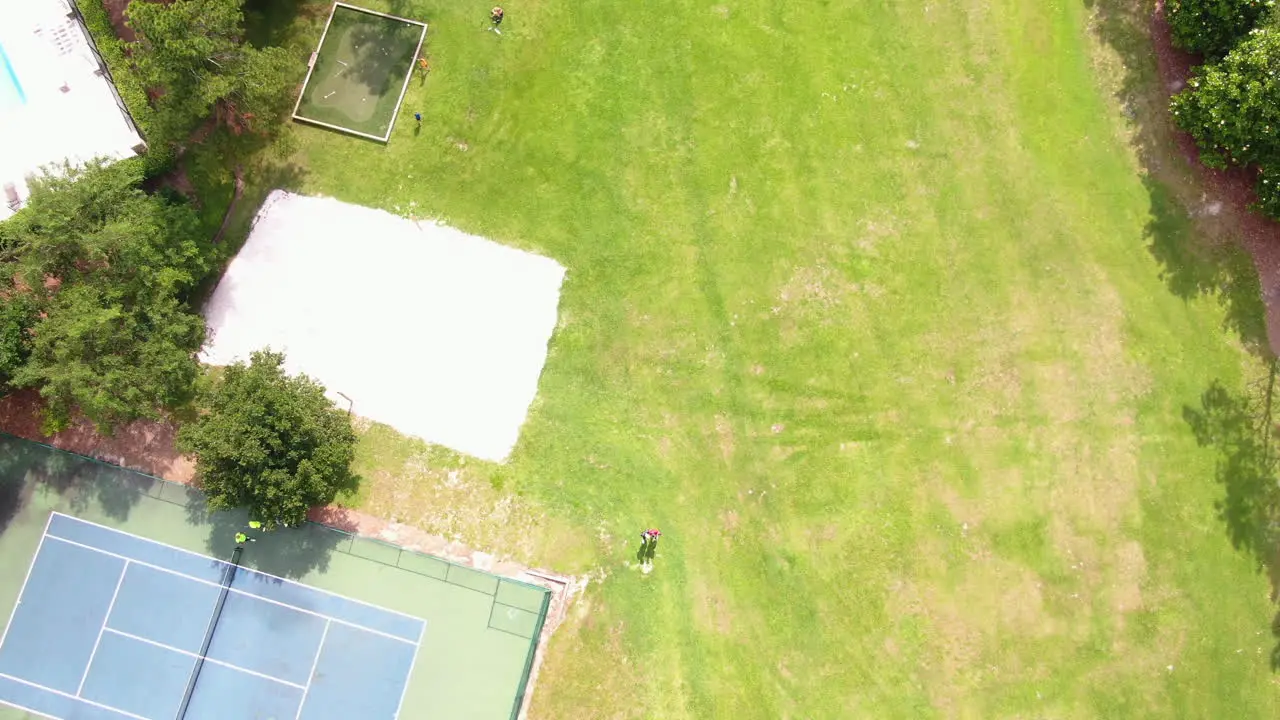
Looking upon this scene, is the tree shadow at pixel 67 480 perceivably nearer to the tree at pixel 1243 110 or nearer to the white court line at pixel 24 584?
the white court line at pixel 24 584

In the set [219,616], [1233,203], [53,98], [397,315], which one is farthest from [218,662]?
[1233,203]

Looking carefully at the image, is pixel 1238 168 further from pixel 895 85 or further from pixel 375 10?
pixel 375 10

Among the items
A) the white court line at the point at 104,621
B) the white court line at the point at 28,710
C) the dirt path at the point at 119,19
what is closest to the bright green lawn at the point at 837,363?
the dirt path at the point at 119,19

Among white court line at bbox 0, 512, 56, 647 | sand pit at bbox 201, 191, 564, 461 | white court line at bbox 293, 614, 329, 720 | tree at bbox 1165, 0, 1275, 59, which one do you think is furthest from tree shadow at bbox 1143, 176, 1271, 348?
white court line at bbox 0, 512, 56, 647

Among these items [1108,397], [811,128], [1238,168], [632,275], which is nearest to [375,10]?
[632,275]

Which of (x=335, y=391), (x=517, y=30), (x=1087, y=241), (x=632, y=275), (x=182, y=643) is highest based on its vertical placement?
(x=517, y=30)

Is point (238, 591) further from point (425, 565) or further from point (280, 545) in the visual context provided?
point (425, 565)
